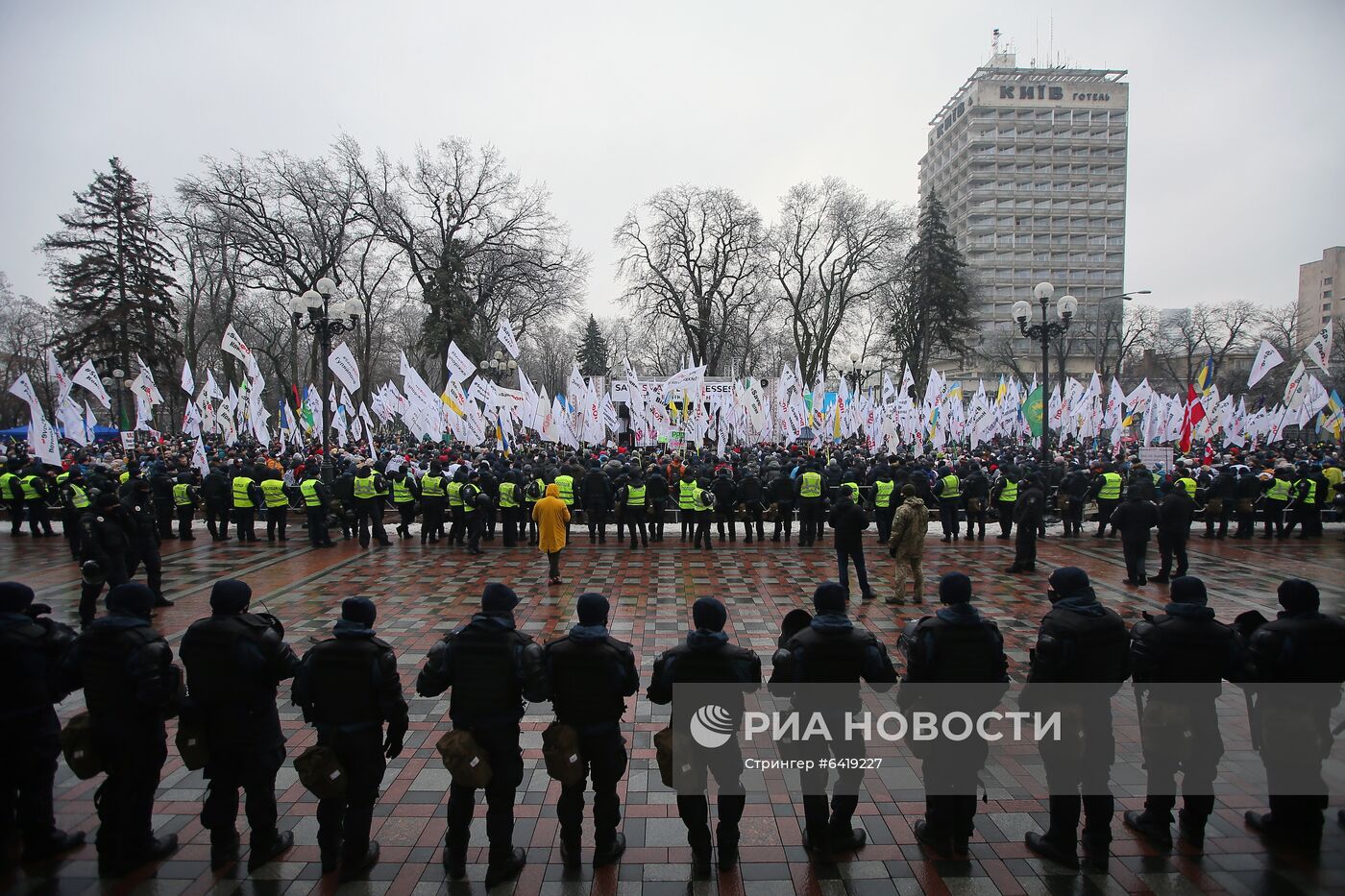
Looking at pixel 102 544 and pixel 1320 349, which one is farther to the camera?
pixel 1320 349

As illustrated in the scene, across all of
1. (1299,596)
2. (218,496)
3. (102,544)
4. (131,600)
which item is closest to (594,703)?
(131,600)

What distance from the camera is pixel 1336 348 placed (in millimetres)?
49594

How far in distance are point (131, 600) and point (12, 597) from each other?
0.73m

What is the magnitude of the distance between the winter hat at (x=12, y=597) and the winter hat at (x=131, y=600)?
508 mm

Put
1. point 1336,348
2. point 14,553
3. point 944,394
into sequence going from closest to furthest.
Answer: point 14,553, point 944,394, point 1336,348

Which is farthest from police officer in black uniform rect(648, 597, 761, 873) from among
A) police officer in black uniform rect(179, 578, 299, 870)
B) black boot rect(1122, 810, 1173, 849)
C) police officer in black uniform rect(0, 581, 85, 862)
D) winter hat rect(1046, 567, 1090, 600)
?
police officer in black uniform rect(0, 581, 85, 862)

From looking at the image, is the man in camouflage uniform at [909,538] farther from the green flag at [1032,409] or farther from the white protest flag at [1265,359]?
the green flag at [1032,409]

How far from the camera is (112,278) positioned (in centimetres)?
3206

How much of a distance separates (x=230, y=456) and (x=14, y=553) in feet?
21.3

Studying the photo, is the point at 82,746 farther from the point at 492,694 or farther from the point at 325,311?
the point at 325,311

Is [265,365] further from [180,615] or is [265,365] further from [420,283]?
[180,615]

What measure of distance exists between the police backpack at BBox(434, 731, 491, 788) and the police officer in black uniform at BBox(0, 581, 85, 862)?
7.53ft

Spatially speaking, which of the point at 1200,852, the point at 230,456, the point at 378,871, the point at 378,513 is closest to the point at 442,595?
the point at 378,513

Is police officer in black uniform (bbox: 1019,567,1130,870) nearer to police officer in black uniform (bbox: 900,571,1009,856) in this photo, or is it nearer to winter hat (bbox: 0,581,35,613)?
police officer in black uniform (bbox: 900,571,1009,856)
